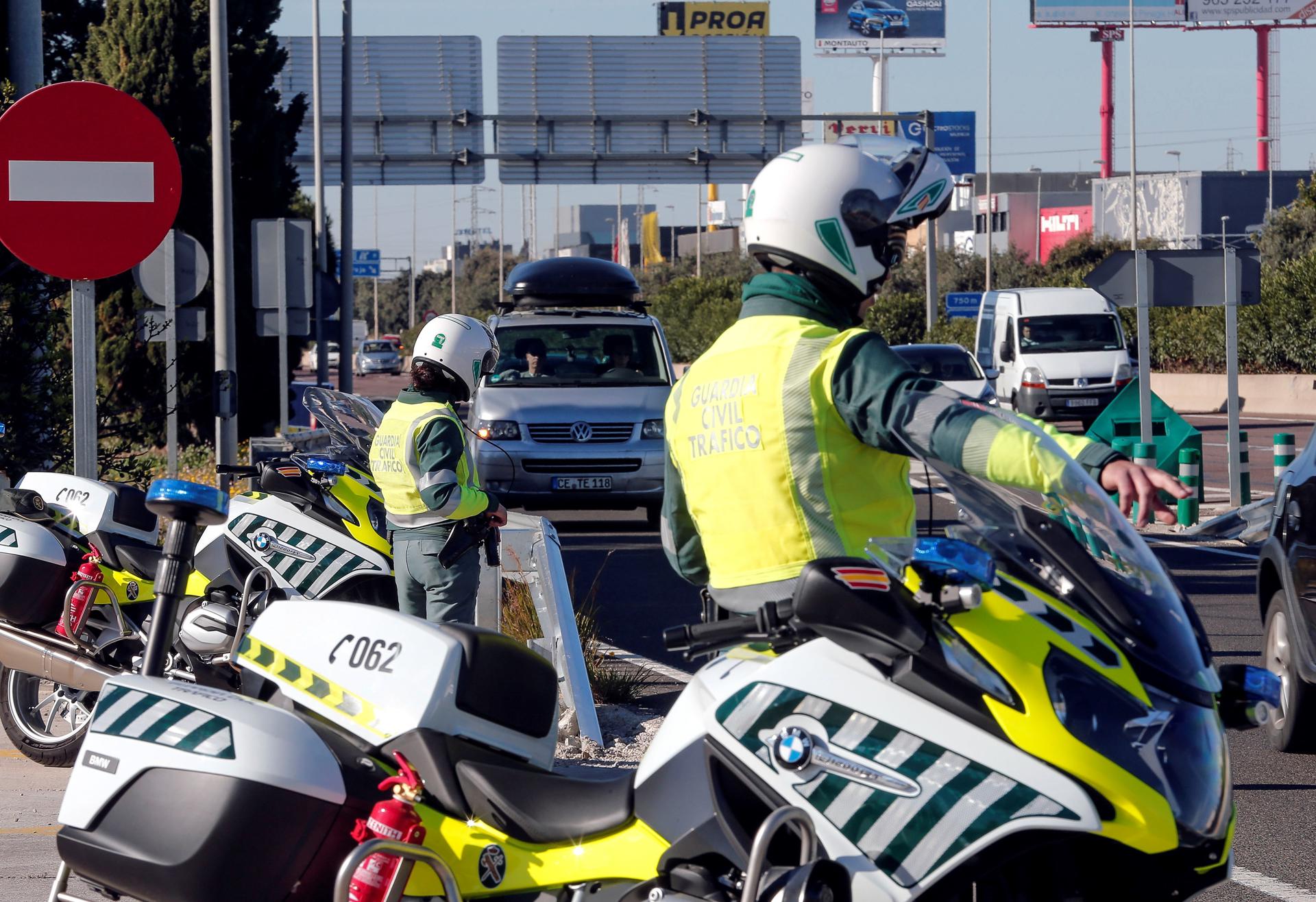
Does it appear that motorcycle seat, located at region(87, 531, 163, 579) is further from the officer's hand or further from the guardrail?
the officer's hand

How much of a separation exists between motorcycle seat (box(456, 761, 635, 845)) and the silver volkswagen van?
11.5 m

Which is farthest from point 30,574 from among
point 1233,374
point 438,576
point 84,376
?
point 1233,374

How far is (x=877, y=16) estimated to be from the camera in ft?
283

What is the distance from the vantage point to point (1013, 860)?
2.75 metres

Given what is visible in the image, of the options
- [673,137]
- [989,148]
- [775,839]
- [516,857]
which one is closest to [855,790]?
[775,839]

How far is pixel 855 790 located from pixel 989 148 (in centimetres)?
5204

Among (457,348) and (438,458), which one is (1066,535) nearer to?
(438,458)

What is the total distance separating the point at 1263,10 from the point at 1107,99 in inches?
313

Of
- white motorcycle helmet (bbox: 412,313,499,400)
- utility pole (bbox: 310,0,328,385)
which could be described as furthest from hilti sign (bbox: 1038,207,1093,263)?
white motorcycle helmet (bbox: 412,313,499,400)

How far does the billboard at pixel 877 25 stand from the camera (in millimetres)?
86500

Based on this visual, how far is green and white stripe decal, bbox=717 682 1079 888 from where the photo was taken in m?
2.65

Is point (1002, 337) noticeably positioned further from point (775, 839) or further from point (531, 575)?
point (775, 839)

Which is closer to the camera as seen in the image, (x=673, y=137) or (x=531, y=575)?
(x=531, y=575)

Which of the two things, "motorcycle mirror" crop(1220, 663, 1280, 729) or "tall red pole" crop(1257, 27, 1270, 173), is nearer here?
"motorcycle mirror" crop(1220, 663, 1280, 729)
